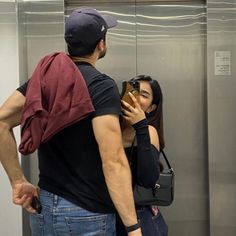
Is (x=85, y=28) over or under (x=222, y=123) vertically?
over

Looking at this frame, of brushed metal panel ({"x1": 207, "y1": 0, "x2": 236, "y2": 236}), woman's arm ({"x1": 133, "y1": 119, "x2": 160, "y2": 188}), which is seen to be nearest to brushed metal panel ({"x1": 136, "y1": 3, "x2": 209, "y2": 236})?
brushed metal panel ({"x1": 207, "y1": 0, "x2": 236, "y2": 236})

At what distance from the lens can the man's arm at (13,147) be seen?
1755 millimetres

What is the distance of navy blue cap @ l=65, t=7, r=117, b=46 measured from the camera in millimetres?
1705

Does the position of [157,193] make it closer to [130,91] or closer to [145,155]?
[145,155]

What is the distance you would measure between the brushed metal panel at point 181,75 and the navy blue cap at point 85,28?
1.85 m

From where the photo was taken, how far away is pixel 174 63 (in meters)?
3.54

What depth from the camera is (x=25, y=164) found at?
11.5ft

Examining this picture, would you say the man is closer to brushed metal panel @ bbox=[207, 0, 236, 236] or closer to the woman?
the woman

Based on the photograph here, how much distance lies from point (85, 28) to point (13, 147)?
21.8 inches

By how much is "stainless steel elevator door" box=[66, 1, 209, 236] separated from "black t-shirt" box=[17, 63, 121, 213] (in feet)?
6.15

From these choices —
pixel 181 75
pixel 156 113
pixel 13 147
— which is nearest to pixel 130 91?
pixel 13 147

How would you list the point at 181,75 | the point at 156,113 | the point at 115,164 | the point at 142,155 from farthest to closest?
the point at 181,75 < the point at 156,113 < the point at 142,155 < the point at 115,164

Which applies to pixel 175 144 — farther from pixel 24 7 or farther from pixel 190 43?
pixel 24 7

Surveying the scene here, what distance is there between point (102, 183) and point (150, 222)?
54cm
